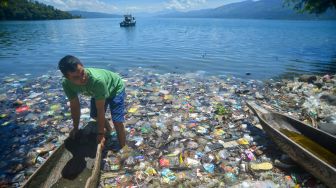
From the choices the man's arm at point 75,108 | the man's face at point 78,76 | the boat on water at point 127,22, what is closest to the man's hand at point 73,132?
the man's arm at point 75,108

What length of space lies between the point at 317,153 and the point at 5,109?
850cm

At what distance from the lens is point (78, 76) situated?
366 centimetres

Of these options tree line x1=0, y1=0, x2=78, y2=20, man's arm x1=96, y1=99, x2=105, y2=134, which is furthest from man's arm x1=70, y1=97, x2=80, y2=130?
tree line x1=0, y1=0, x2=78, y2=20

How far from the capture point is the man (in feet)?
11.7

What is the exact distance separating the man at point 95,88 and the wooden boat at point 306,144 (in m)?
3.30

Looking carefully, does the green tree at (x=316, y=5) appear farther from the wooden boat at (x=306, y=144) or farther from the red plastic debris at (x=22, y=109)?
the red plastic debris at (x=22, y=109)

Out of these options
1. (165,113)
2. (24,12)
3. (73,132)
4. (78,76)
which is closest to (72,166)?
(73,132)

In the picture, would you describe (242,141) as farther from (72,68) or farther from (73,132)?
(72,68)

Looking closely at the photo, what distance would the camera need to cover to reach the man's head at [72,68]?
11.5 ft

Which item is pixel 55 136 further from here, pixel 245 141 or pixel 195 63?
pixel 195 63

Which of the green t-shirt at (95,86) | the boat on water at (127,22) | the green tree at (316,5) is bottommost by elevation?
the green t-shirt at (95,86)

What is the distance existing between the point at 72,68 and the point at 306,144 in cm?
494

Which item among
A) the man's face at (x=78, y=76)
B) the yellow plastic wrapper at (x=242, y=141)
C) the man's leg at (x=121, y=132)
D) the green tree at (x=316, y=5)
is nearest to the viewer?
the man's face at (x=78, y=76)

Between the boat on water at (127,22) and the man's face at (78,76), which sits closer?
the man's face at (78,76)
